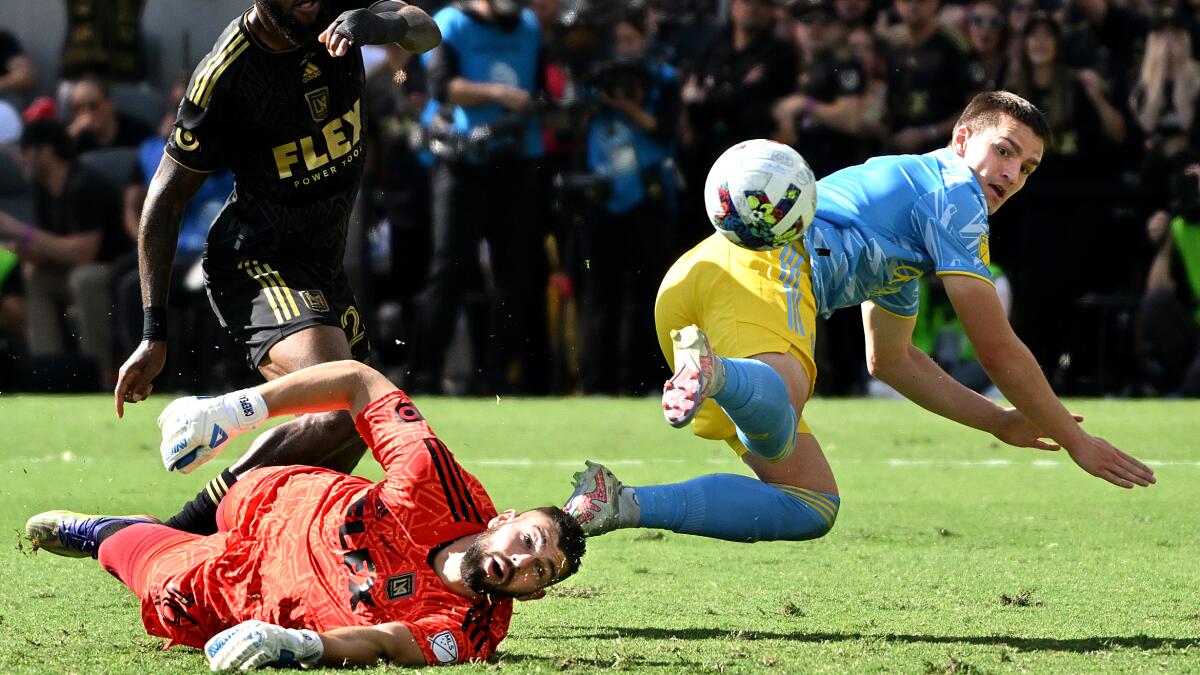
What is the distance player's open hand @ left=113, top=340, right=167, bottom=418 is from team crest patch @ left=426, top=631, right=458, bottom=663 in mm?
1508

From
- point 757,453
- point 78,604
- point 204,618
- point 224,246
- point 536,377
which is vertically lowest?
point 536,377

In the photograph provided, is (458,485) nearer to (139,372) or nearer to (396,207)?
(139,372)

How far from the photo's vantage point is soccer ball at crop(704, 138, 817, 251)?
5.46 metres

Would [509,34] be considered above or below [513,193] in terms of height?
above

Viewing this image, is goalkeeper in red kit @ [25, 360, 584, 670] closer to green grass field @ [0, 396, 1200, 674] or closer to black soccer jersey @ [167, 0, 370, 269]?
green grass field @ [0, 396, 1200, 674]

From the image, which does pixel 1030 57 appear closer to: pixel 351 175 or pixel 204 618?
pixel 351 175

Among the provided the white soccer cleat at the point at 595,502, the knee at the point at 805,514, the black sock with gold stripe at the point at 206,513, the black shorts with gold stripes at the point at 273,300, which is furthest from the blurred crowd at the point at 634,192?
the white soccer cleat at the point at 595,502

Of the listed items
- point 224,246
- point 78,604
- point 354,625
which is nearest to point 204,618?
point 354,625

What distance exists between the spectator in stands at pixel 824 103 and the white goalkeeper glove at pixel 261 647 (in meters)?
8.68

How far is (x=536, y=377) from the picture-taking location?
43.7ft

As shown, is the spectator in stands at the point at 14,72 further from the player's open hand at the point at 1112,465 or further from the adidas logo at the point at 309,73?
the player's open hand at the point at 1112,465

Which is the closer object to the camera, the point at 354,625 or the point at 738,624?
the point at 354,625

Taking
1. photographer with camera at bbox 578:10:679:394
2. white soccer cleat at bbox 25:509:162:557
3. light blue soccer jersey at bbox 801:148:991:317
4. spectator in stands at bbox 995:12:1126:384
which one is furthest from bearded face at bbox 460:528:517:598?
spectator in stands at bbox 995:12:1126:384

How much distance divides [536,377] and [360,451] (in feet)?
23.5
